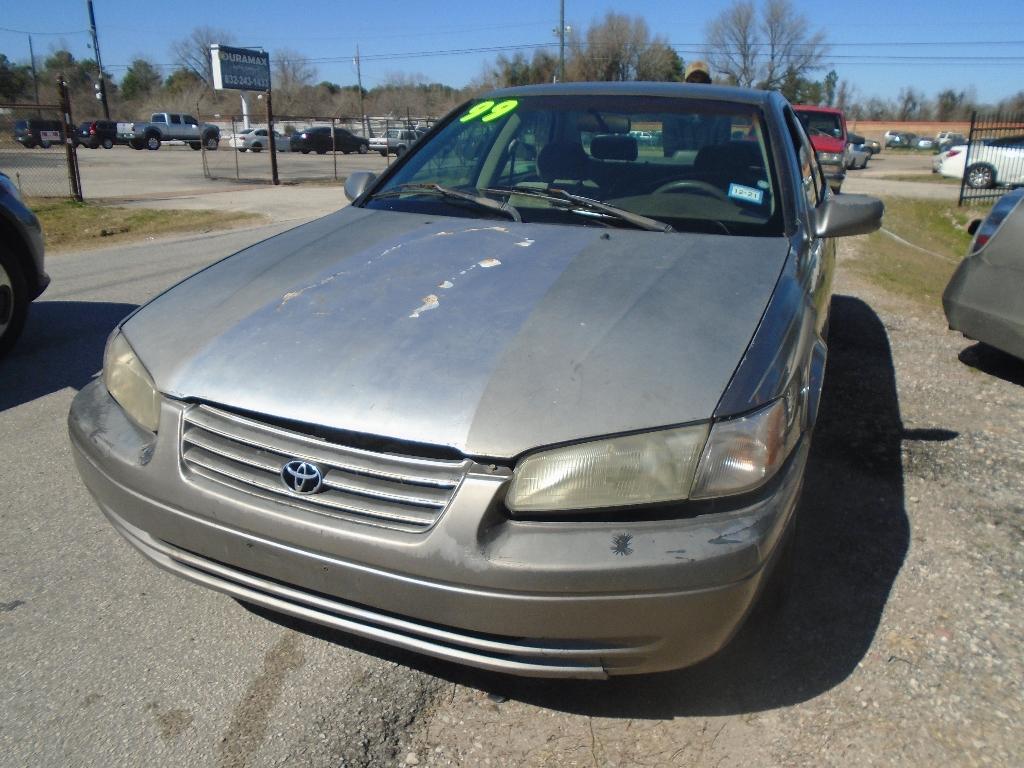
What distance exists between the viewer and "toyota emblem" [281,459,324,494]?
71.6 inches

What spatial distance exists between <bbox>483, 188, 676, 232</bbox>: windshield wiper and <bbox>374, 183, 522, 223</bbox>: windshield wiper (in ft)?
0.31

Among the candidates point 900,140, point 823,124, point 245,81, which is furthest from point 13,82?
point 900,140

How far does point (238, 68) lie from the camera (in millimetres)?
49781

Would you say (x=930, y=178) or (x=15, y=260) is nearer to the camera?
(x=15, y=260)

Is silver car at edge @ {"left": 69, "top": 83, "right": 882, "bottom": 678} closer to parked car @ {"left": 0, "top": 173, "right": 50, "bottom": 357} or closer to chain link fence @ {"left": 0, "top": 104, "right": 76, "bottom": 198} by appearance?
parked car @ {"left": 0, "top": 173, "right": 50, "bottom": 357}

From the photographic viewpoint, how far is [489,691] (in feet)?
7.16

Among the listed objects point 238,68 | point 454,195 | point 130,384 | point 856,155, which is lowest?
point 130,384

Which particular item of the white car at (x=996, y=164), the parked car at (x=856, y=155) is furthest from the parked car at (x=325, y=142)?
the white car at (x=996, y=164)

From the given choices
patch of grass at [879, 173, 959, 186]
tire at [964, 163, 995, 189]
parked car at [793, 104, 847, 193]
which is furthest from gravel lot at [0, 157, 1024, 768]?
patch of grass at [879, 173, 959, 186]

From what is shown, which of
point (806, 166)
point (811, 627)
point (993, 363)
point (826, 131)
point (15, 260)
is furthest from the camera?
point (826, 131)

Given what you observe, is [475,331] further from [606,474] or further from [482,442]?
[606,474]

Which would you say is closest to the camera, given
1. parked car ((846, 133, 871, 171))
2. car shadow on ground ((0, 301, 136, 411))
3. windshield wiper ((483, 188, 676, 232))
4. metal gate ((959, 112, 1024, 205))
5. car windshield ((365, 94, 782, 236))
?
windshield wiper ((483, 188, 676, 232))

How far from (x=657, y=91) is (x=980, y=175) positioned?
705 inches

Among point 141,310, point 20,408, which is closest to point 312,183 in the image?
point 20,408
